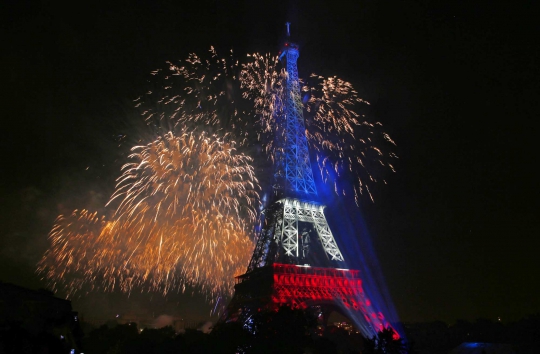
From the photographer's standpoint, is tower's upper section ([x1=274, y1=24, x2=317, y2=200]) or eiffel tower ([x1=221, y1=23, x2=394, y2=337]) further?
tower's upper section ([x1=274, y1=24, x2=317, y2=200])

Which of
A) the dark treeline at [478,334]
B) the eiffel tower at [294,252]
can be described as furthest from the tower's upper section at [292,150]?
the dark treeline at [478,334]

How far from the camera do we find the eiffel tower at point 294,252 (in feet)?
158

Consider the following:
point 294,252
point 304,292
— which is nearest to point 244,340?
point 304,292

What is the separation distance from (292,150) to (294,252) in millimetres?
14386

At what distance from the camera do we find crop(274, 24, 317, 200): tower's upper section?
179 feet

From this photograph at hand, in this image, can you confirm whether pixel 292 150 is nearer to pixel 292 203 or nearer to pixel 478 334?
pixel 292 203

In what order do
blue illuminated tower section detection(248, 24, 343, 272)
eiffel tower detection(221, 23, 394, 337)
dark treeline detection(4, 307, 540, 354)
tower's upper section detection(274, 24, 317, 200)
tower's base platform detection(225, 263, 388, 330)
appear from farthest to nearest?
tower's upper section detection(274, 24, 317, 200) → blue illuminated tower section detection(248, 24, 343, 272) → eiffel tower detection(221, 23, 394, 337) → tower's base platform detection(225, 263, 388, 330) → dark treeline detection(4, 307, 540, 354)

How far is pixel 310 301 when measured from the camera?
47938 mm

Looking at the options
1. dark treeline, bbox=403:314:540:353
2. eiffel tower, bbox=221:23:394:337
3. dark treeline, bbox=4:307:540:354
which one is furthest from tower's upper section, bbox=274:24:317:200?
dark treeline, bbox=403:314:540:353

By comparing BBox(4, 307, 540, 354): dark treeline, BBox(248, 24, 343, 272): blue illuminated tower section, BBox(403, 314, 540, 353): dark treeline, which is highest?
BBox(248, 24, 343, 272): blue illuminated tower section

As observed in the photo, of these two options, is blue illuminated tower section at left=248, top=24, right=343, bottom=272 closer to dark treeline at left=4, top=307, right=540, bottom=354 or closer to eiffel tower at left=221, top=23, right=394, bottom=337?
eiffel tower at left=221, top=23, right=394, bottom=337

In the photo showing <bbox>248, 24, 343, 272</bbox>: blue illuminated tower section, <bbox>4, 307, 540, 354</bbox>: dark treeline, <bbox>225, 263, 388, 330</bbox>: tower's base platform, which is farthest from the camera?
<bbox>248, 24, 343, 272</bbox>: blue illuminated tower section

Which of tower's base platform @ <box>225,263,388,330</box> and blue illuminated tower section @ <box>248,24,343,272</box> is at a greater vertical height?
blue illuminated tower section @ <box>248,24,343,272</box>

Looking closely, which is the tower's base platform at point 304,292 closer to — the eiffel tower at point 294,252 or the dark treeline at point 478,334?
the eiffel tower at point 294,252
